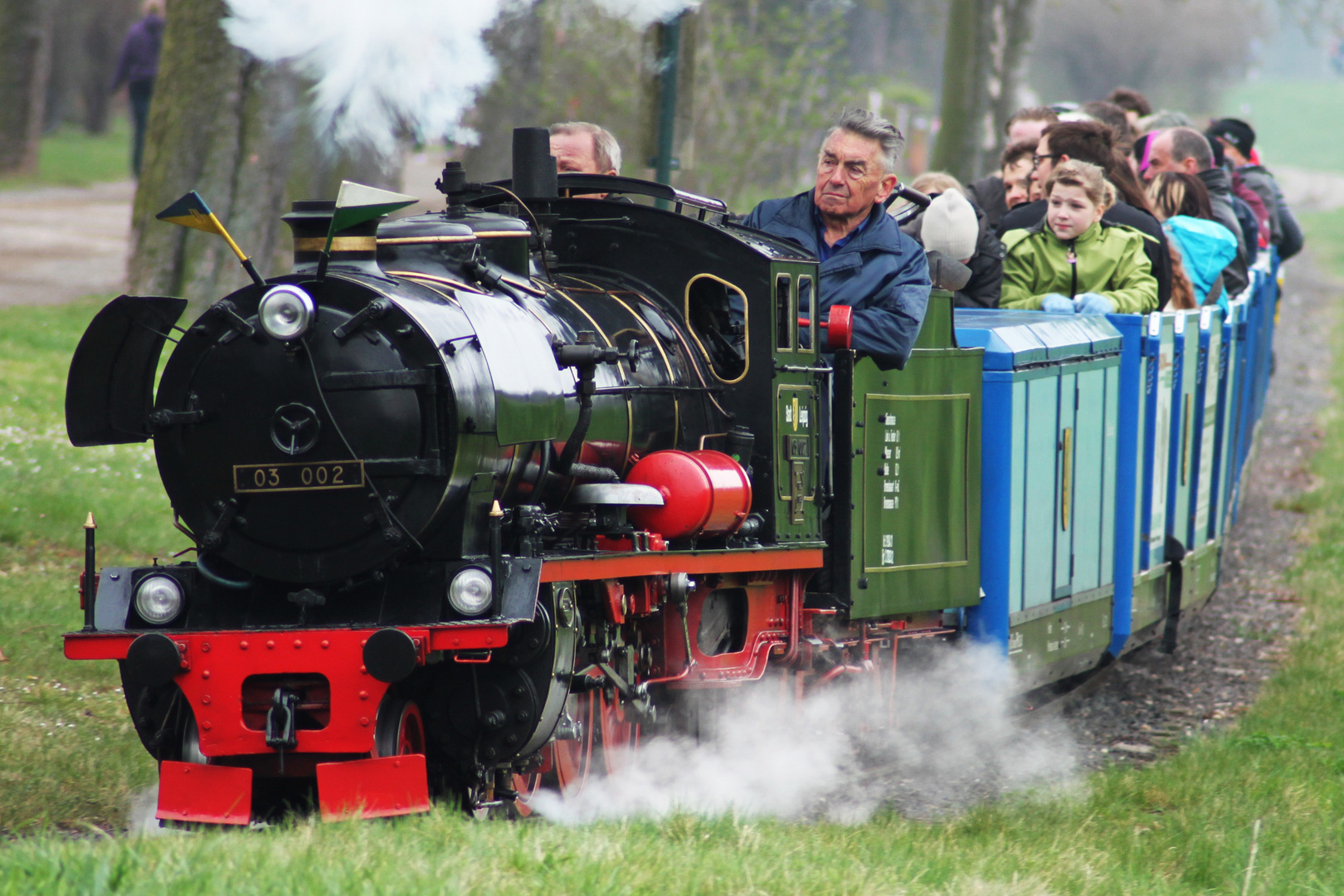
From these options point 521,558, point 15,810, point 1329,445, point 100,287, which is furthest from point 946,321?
point 1329,445

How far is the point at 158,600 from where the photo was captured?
470cm

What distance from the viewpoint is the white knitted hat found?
7.70 meters

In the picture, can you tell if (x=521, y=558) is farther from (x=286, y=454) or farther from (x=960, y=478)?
(x=960, y=478)

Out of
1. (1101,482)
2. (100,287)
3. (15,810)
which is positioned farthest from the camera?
(100,287)

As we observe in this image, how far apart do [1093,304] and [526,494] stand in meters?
4.23

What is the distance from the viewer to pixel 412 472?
4.50 m

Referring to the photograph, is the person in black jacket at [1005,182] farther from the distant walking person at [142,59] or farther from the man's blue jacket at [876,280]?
the distant walking person at [142,59]

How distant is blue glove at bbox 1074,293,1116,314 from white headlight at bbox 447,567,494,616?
15.0 ft

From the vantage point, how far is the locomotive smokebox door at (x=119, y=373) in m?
4.78

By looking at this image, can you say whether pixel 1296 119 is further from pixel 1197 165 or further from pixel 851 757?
pixel 851 757

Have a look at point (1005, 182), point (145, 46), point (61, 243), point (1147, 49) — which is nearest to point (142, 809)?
point (1005, 182)

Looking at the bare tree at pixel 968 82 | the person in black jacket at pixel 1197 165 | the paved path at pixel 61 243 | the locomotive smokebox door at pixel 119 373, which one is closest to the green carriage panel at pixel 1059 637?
the locomotive smokebox door at pixel 119 373

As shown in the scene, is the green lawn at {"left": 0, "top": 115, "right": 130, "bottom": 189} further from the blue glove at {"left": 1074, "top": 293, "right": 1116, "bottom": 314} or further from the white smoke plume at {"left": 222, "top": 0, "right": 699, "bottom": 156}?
the blue glove at {"left": 1074, "top": 293, "right": 1116, "bottom": 314}

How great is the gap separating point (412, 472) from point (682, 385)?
4.68 feet
